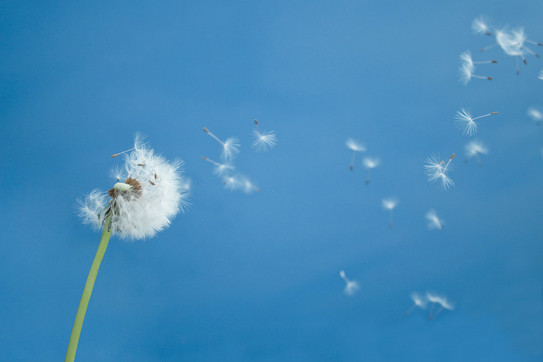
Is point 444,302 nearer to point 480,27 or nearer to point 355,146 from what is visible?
point 355,146

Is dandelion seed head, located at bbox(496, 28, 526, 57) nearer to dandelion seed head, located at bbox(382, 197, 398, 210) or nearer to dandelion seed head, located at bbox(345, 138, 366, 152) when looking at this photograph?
dandelion seed head, located at bbox(345, 138, 366, 152)

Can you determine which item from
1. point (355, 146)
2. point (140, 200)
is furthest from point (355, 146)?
point (140, 200)

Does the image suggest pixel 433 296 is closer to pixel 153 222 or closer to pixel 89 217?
pixel 153 222

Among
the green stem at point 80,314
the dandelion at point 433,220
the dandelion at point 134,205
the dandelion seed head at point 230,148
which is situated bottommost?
the green stem at point 80,314

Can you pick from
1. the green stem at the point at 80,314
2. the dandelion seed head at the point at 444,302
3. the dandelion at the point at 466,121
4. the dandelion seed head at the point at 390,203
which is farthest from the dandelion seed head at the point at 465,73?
the green stem at the point at 80,314

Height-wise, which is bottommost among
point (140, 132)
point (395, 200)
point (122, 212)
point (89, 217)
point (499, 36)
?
point (122, 212)

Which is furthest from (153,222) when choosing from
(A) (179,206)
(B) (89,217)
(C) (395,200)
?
(C) (395,200)

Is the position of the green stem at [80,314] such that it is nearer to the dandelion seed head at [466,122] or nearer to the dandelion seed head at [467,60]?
the dandelion seed head at [466,122]
